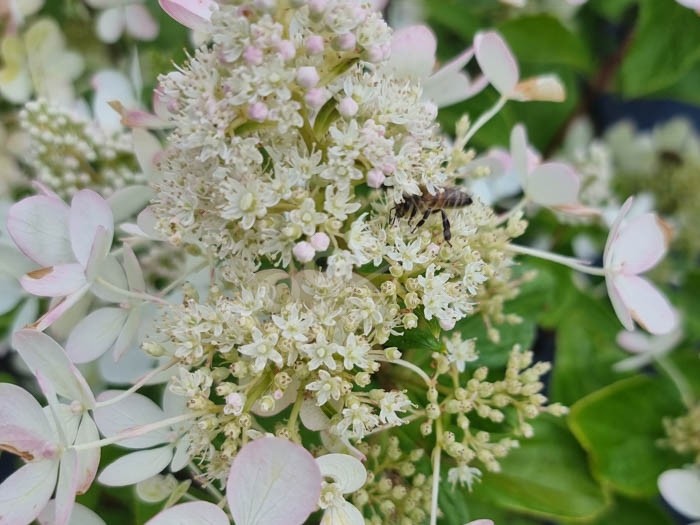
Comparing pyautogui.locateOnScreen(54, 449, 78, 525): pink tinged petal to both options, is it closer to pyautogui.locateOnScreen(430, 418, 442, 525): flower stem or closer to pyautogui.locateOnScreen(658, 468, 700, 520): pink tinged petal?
pyautogui.locateOnScreen(430, 418, 442, 525): flower stem

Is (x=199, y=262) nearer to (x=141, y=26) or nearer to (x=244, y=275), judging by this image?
(x=244, y=275)

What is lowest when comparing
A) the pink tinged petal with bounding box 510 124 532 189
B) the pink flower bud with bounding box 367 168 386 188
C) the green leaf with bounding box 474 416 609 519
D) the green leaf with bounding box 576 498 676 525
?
the green leaf with bounding box 576 498 676 525

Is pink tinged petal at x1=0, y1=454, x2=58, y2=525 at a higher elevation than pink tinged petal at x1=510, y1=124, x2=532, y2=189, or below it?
below

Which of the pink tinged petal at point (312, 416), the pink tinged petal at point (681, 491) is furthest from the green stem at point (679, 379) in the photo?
the pink tinged petal at point (312, 416)

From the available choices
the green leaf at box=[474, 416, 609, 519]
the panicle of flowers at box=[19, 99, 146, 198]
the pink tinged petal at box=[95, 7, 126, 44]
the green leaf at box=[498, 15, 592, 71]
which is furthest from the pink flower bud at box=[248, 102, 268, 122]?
the green leaf at box=[498, 15, 592, 71]

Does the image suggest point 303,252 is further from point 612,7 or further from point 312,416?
point 612,7

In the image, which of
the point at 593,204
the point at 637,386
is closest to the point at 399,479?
the point at 637,386
